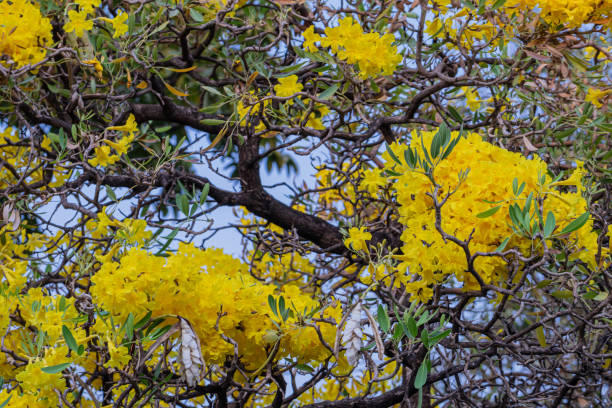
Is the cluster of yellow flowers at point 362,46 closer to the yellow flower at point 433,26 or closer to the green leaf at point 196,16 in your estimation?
the yellow flower at point 433,26

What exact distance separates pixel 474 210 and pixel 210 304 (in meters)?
0.70

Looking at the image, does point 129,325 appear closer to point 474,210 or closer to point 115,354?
point 115,354

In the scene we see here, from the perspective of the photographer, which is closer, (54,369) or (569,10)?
(54,369)

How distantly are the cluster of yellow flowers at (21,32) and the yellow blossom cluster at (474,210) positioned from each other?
1573 millimetres

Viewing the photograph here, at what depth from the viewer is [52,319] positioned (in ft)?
5.71

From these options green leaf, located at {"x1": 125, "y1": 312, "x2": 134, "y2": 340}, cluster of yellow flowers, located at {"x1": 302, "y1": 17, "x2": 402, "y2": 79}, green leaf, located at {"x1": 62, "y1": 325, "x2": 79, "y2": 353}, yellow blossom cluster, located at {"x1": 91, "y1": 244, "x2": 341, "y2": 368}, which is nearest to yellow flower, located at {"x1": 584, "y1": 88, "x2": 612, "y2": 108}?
cluster of yellow flowers, located at {"x1": 302, "y1": 17, "x2": 402, "y2": 79}

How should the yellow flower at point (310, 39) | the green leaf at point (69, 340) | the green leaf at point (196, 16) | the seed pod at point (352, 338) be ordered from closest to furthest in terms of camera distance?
the seed pod at point (352, 338) → the green leaf at point (69, 340) → the yellow flower at point (310, 39) → the green leaf at point (196, 16)

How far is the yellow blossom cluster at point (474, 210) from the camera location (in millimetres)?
1610

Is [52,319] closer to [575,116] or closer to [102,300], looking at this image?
[102,300]

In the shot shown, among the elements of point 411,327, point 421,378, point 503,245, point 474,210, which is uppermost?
point 474,210

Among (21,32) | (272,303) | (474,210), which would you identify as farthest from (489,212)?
(21,32)

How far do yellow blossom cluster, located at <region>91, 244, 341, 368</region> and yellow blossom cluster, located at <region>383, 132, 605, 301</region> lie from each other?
33cm

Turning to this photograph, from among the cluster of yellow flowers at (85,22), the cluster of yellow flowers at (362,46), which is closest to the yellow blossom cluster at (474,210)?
the cluster of yellow flowers at (362,46)

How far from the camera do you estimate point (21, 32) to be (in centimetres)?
245
